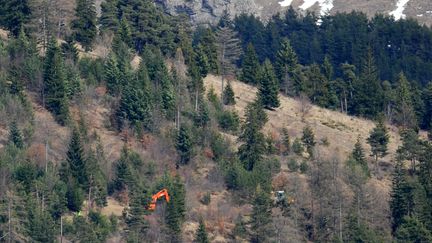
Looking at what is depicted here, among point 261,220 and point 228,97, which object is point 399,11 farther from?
point 261,220

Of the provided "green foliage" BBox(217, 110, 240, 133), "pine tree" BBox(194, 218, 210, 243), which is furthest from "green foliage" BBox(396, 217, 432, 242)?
"green foliage" BBox(217, 110, 240, 133)

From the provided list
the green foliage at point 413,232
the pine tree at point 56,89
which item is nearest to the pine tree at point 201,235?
the green foliage at point 413,232

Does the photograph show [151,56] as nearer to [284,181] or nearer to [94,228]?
[284,181]

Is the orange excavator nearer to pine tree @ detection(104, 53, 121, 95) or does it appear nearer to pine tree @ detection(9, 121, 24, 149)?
pine tree @ detection(9, 121, 24, 149)

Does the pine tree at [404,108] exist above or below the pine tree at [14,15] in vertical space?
below

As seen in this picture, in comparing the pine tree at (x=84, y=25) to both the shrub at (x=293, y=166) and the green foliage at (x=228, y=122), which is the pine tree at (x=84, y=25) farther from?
the shrub at (x=293, y=166)

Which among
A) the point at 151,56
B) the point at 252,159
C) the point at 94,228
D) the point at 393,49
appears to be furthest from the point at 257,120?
the point at 393,49
